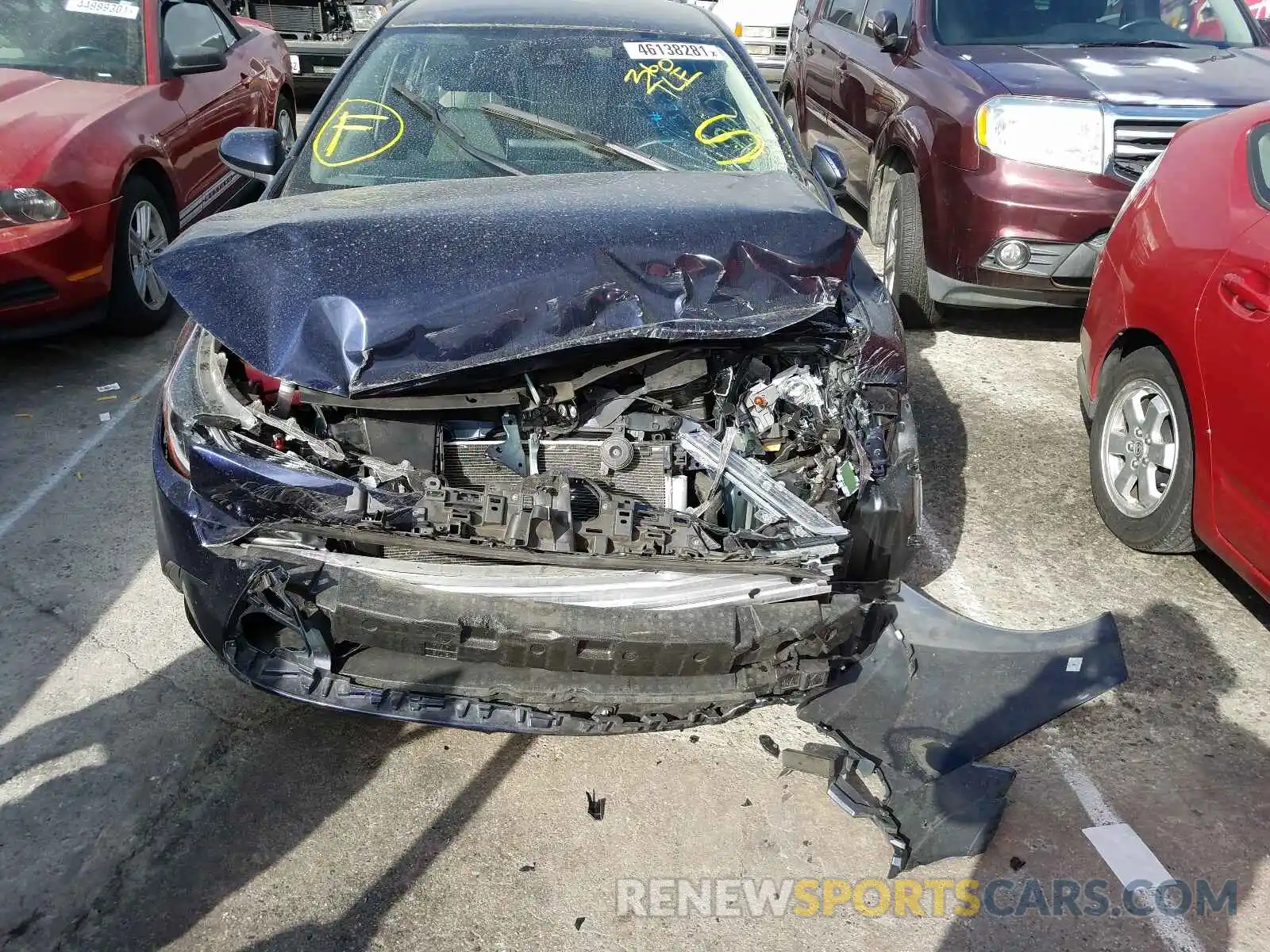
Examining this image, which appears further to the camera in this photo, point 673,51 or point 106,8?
point 106,8

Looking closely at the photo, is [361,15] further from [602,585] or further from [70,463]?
[602,585]

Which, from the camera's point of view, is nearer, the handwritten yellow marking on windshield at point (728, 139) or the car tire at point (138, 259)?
the handwritten yellow marking on windshield at point (728, 139)

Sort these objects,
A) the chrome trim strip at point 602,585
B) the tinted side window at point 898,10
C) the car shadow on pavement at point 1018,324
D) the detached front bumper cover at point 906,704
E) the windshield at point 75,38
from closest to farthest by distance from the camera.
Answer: the chrome trim strip at point 602,585 → the detached front bumper cover at point 906,704 → the windshield at point 75,38 → the car shadow on pavement at point 1018,324 → the tinted side window at point 898,10

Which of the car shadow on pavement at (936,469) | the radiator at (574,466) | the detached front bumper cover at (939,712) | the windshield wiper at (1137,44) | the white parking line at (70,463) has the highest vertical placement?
the windshield wiper at (1137,44)

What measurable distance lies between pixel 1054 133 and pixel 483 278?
356 cm

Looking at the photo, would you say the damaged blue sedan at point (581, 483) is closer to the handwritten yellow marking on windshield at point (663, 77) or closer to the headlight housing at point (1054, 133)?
the handwritten yellow marking on windshield at point (663, 77)

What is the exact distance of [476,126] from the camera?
3.52 meters

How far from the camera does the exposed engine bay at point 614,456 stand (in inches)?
90.0

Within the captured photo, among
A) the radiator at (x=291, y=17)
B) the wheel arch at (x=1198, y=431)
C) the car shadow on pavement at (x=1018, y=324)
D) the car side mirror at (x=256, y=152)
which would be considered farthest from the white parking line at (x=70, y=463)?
the radiator at (x=291, y=17)

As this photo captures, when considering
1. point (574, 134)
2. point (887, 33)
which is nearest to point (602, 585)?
point (574, 134)

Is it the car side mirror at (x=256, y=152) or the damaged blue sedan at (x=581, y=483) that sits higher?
the car side mirror at (x=256, y=152)

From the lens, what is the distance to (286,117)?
782 cm

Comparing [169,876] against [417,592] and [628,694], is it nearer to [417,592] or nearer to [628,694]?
Answer: [417,592]

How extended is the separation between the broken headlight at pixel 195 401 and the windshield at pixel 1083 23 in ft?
14.9
